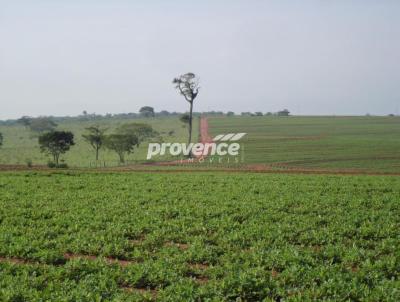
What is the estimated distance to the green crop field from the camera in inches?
415

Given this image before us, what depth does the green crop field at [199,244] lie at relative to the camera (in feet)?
34.6

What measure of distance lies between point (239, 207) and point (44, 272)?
10166 millimetres

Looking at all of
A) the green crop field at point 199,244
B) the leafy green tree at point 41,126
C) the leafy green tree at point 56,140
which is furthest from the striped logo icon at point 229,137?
the green crop field at point 199,244

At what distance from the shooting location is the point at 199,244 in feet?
Result: 46.6

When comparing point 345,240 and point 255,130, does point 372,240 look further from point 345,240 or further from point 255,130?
point 255,130

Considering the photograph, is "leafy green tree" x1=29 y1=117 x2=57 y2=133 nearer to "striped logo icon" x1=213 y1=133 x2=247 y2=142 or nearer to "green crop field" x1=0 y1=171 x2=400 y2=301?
"striped logo icon" x1=213 y1=133 x2=247 y2=142

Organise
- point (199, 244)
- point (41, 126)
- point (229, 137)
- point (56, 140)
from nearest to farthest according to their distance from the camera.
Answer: point (199, 244)
point (56, 140)
point (229, 137)
point (41, 126)

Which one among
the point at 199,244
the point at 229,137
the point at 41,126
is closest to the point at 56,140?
the point at 229,137

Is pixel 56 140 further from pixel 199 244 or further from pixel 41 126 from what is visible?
pixel 41 126

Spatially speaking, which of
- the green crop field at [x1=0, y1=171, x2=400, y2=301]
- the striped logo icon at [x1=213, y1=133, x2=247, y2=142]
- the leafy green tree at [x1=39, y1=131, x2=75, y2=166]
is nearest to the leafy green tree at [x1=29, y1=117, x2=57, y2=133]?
the striped logo icon at [x1=213, y1=133, x2=247, y2=142]

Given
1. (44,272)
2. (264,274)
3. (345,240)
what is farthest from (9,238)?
(345,240)

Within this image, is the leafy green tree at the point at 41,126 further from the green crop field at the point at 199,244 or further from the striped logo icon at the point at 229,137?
the green crop field at the point at 199,244

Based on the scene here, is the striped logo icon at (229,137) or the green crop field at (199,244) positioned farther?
the striped logo icon at (229,137)

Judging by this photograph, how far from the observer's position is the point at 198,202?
70.0ft
